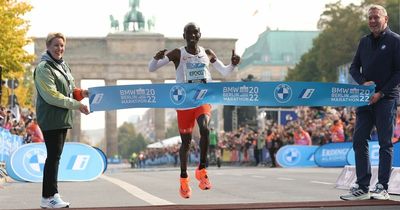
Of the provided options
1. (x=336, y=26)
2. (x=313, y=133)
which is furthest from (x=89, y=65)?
(x=313, y=133)

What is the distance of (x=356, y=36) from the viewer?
76625 mm

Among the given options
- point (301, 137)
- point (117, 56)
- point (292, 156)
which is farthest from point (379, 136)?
point (117, 56)

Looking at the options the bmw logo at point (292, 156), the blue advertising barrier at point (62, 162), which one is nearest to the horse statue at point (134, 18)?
the bmw logo at point (292, 156)

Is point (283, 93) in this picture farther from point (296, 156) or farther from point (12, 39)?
point (12, 39)

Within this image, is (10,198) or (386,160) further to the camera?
(10,198)

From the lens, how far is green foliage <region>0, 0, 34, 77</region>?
37000mm

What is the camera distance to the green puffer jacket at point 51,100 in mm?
8686

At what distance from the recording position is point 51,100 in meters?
8.66

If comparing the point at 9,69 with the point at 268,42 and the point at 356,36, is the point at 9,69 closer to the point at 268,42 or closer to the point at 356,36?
the point at 356,36

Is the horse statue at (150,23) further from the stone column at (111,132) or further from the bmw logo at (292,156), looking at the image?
the bmw logo at (292,156)

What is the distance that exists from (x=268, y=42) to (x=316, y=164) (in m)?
145

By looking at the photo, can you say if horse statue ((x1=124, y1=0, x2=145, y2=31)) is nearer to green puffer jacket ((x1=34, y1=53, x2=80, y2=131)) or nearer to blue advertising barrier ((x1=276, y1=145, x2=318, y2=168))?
blue advertising barrier ((x1=276, y1=145, x2=318, y2=168))

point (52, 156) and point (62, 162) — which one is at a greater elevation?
point (52, 156)

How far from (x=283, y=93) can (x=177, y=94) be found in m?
1.27
